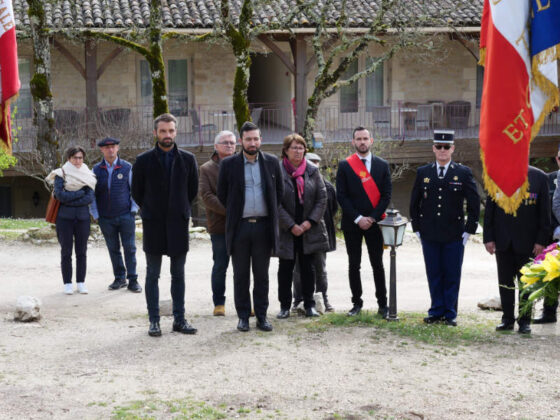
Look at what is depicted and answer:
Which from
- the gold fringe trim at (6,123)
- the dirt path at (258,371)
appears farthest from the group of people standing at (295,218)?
the gold fringe trim at (6,123)

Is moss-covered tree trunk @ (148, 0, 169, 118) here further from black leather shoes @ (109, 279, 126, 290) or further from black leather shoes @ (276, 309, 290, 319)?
black leather shoes @ (276, 309, 290, 319)

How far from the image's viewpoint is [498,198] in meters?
5.30

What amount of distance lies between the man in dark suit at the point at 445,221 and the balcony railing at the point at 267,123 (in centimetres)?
1101

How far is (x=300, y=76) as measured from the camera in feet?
65.7

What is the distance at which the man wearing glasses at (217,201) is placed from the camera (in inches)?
297

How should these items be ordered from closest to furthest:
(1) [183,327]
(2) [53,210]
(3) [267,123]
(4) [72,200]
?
1. (1) [183,327]
2. (4) [72,200]
3. (2) [53,210]
4. (3) [267,123]

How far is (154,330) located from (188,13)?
1307 cm

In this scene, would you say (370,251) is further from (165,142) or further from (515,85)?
(515,85)

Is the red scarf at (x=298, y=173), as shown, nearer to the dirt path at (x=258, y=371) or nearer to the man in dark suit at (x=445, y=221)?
the man in dark suit at (x=445, y=221)

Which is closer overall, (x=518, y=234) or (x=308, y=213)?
(x=518, y=234)

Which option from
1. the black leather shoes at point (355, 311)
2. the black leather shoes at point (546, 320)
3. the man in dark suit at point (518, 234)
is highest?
the man in dark suit at point (518, 234)

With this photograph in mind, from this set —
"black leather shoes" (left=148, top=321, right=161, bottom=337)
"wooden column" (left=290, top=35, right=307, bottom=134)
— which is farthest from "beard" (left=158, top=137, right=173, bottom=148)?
"wooden column" (left=290, top=35, right=307, bottom=134)

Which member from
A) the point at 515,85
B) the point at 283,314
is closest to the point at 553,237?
the point at 283,314

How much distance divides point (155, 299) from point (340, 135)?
14.5 metres
